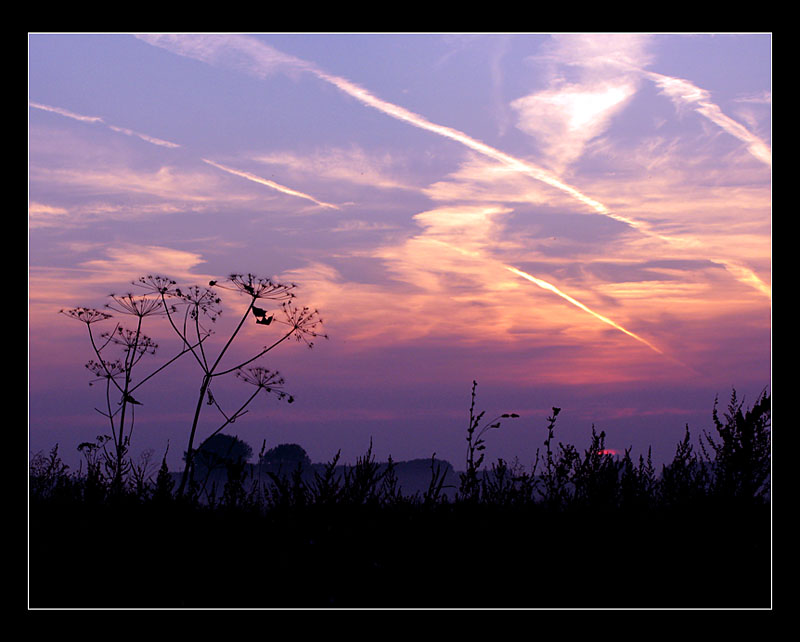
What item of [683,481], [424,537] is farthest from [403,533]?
[683,481]

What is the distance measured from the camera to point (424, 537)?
20.3 feet

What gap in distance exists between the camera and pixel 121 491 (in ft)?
24.1

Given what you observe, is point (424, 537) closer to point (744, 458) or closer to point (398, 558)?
point (398, 558)

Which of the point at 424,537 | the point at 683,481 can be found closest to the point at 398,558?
the point at 424,537

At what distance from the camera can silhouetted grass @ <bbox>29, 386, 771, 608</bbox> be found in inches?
210

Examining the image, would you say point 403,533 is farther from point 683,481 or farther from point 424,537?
point 683,481

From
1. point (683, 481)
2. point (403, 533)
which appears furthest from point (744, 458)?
point (403, 533)

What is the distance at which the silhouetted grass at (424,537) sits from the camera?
17.5 ft

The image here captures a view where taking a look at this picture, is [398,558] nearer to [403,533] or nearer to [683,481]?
[403,533]

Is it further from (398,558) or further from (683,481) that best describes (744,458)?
Answer: (398,558)

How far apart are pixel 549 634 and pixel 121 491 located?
4.48 metres
